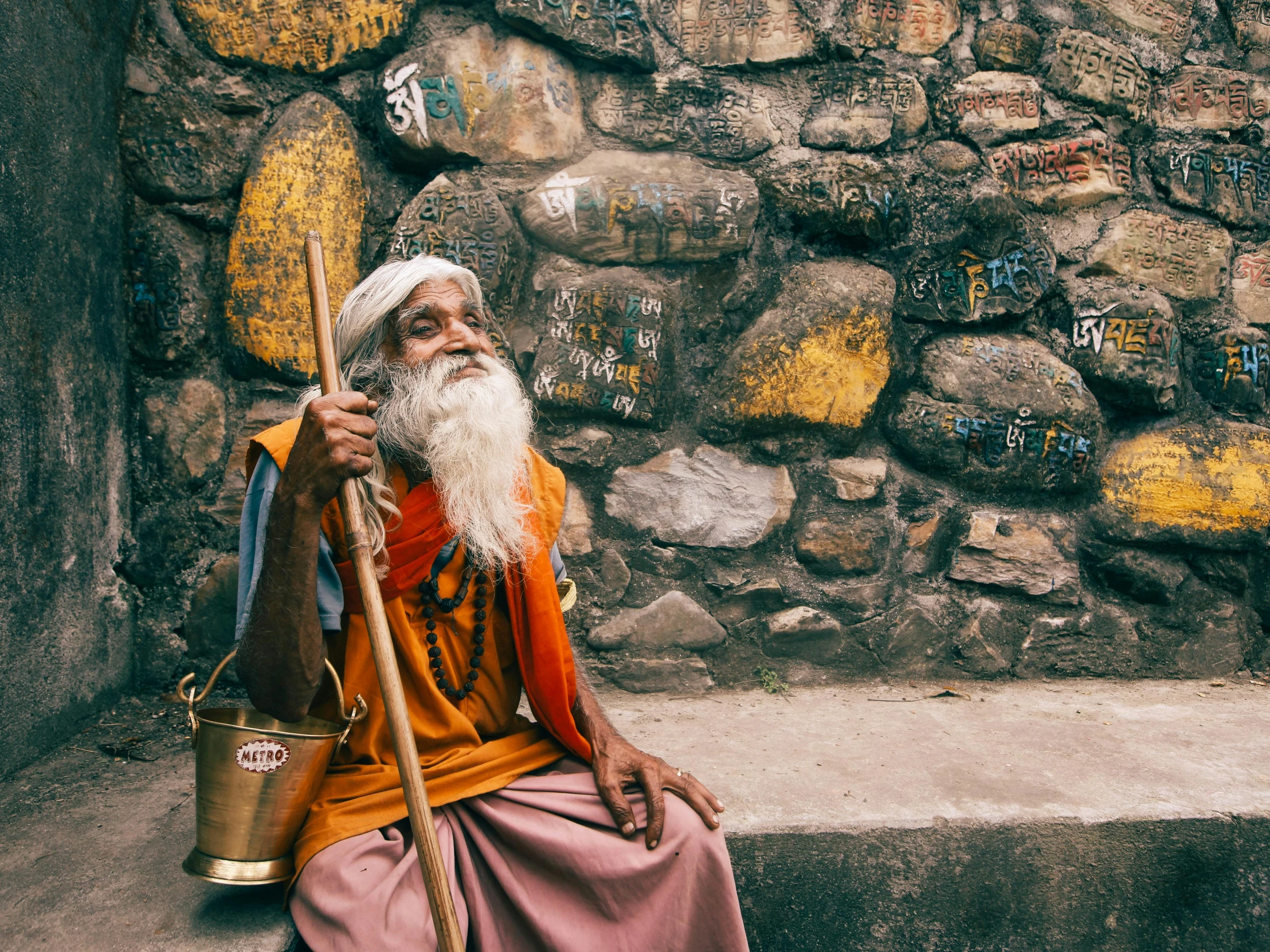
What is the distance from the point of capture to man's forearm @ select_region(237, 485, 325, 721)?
134 cm

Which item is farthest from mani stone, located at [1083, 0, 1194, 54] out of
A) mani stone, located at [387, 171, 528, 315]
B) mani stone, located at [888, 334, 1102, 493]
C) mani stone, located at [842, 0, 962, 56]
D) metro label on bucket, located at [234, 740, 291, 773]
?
metro label on bucket, located at [234, 740, 291, 773]

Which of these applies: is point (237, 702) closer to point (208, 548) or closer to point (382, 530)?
point (208, 548)

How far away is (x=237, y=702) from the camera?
2.28 metres

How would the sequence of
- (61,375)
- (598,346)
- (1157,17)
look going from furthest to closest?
1. (1157,17)
2. (598,346)
3. (61,375)

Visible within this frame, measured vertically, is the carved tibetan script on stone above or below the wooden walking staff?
above

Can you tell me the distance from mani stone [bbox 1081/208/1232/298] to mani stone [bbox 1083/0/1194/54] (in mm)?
533

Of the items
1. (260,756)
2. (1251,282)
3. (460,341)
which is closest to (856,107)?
(1251,282)

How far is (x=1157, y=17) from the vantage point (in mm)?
2598

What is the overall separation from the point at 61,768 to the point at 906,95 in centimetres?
281

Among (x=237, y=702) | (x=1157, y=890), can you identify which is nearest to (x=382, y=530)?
(x=237, y=702)

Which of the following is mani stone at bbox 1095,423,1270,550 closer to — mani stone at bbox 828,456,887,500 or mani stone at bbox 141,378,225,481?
mani stone at bbox 828,456,887,500

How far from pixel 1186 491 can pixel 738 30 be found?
1.90 meters

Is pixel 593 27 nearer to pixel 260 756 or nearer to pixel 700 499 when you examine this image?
pixel 700 499

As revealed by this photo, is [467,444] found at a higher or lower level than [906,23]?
lower
